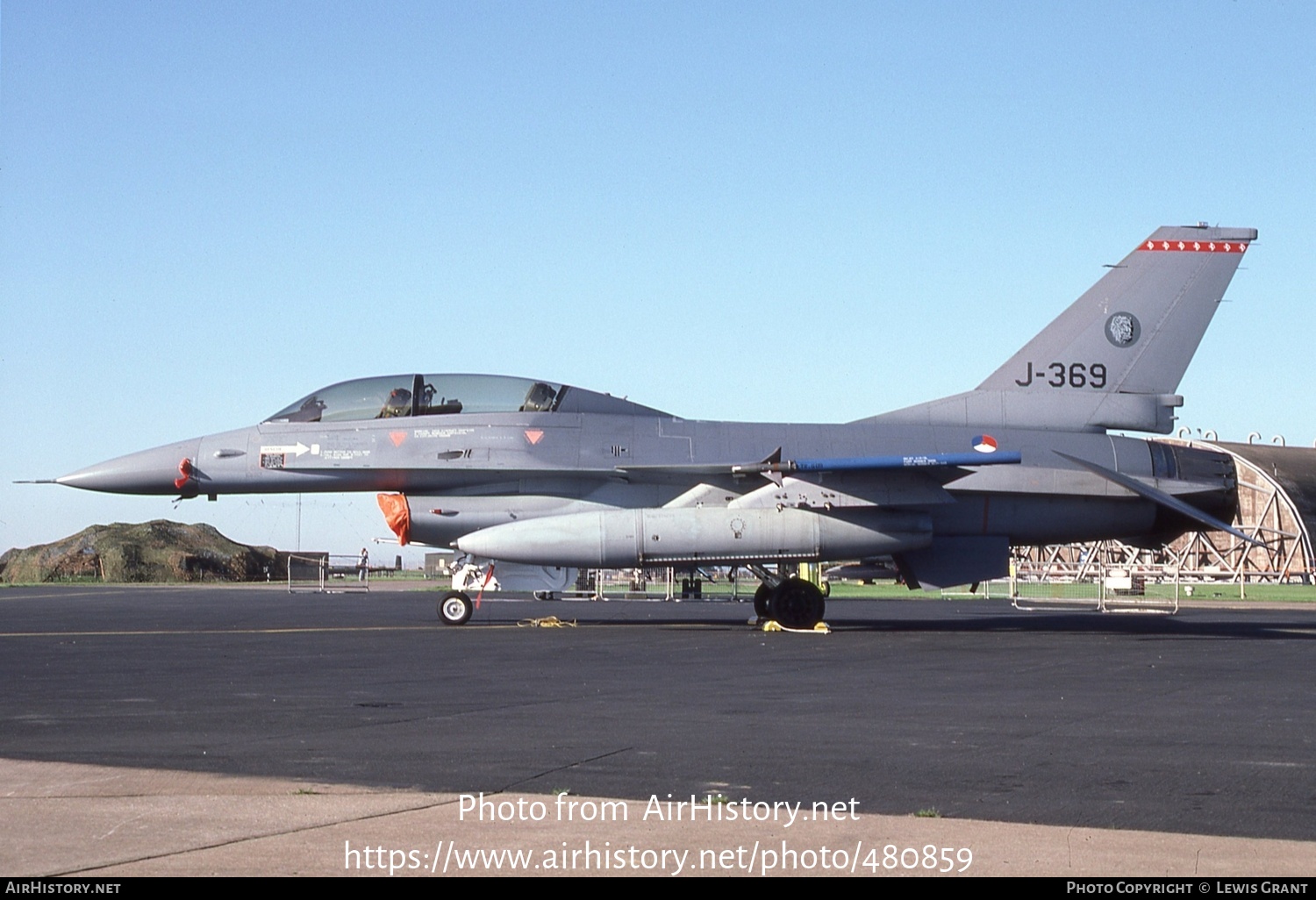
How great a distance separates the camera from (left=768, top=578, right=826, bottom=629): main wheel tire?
1786cm

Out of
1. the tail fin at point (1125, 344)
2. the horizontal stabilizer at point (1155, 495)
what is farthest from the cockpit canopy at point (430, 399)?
the horizontal stabilizer at point (1155, 495)

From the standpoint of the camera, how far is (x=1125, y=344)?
19391 mm

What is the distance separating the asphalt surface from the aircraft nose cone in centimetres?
198

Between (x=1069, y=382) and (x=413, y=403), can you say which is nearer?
(x=413, y=403)

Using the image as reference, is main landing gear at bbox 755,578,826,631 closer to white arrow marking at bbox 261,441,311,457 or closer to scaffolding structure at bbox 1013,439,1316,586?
white arrow marking at bbox 261,441,311,457

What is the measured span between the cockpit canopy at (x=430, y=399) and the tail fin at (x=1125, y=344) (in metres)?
5.27

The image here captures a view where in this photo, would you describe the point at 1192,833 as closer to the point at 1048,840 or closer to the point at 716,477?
the point at 1048,840

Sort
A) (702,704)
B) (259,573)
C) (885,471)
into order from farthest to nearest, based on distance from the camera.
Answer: (259,573)
(885,471)
(702,704)

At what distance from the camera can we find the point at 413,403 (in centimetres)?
1820

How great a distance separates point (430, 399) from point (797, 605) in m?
5.90

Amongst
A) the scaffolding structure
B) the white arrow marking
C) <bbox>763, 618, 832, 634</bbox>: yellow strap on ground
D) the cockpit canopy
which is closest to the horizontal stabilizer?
<bbox>763, 618, 832, 634</bbox>: yellow strap on ground

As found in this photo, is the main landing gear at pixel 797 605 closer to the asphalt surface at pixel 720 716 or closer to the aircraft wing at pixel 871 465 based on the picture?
the asphalt surface at pixel 720 716
